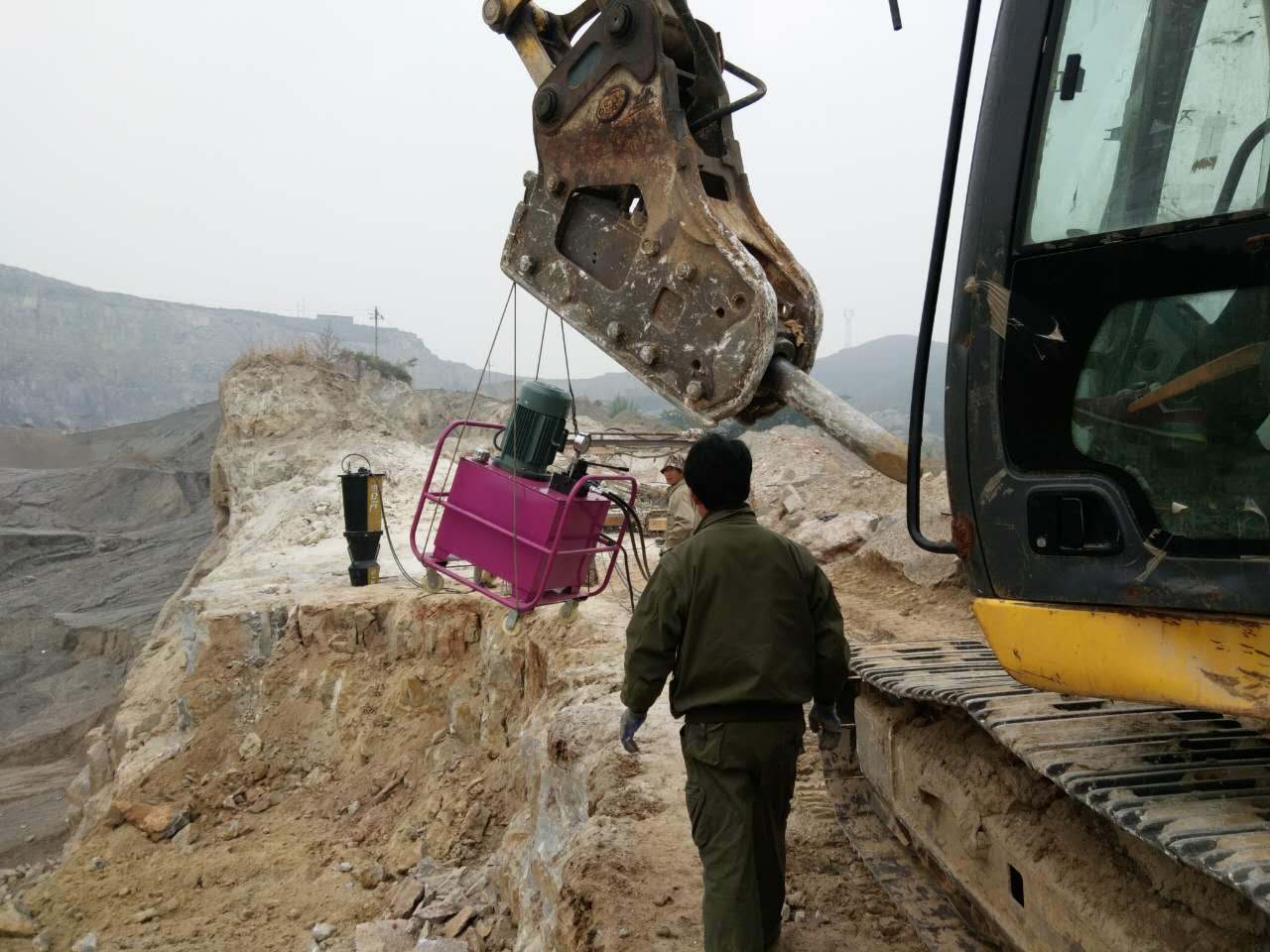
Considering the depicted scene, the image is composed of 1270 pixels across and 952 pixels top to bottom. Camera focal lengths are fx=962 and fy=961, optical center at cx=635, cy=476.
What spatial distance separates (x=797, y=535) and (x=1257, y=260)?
8086mm

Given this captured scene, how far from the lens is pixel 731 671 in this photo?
2.63 m

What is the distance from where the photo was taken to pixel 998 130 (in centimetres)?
213

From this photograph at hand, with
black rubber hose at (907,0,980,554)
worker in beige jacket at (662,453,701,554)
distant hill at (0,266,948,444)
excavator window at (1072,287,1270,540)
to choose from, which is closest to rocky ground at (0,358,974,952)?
worker in beige jacket at (662,453,701,554)

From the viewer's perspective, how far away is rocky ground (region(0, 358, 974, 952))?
12.2 feet

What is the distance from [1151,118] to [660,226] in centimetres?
170

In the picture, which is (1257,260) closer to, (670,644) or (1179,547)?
(1179,547)

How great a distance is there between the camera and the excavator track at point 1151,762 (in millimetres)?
1633

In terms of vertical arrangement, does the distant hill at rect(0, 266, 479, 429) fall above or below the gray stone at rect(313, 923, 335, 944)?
above

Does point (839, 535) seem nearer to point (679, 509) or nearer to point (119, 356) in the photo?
point (679, 509)

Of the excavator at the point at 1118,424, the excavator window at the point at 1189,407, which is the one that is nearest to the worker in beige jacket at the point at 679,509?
the excavator at the point at 1118,424

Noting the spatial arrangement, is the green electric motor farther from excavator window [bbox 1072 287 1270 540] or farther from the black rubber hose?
excavator window [bbox 1072 287 1270 540]

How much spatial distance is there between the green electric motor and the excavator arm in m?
1.03

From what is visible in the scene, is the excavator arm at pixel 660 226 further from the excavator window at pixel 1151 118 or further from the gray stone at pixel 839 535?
the gray stone at pixel 839 535

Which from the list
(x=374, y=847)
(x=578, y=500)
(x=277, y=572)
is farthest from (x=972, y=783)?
(x=277, y=572)
